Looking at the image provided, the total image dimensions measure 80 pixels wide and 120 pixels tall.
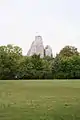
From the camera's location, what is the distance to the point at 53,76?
61.2 meters

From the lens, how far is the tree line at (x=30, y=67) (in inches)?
2355

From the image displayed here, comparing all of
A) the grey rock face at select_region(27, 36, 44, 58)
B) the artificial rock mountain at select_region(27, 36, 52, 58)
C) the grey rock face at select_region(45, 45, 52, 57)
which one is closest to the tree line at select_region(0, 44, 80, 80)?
the grey rock face at select_region(45, 45, 52, 57)

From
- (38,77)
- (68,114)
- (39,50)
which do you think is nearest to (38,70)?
(38,77)

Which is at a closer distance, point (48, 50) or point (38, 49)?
point (48, 50)

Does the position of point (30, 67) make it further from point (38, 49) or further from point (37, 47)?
point (38, 49)

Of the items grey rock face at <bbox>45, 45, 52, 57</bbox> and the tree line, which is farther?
grey rock face at <bbox>45, 45, 52, 57</bbox>

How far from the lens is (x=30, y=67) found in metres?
61.4

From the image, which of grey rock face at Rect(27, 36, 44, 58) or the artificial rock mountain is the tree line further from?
grey rock face at Rect(27, 36, 44, 58)

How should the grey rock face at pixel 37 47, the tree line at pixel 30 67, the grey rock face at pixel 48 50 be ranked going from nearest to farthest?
1. the tree line at pixel 30 67
2. the grey rock face at pixel 48 50
3. the grey rock face at pixel 37 47

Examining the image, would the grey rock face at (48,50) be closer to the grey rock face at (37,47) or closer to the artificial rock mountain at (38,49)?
the artificial rock mountain at (38,49)

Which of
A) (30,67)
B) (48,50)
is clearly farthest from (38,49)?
(30,67)

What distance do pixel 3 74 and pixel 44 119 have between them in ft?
169

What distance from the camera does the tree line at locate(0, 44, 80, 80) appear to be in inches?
2355

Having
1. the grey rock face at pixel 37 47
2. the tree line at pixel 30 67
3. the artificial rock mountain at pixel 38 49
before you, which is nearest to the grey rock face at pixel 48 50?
the artificial rock mountain at pixel 38 49
